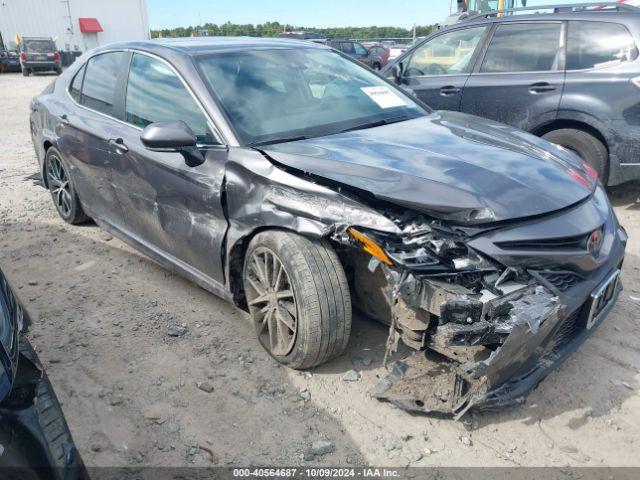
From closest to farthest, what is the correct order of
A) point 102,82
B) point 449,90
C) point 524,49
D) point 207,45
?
1. point 207,45
2. point 102,82
3. point 524,49
4. point 449,90

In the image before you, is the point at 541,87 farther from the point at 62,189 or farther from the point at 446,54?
the point at 62,189

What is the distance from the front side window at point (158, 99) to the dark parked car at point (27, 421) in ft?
5.39

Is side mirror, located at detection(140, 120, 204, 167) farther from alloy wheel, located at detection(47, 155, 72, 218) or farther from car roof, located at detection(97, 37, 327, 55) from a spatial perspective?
alloy wheel, located at detection(47, 155, 72, 218)

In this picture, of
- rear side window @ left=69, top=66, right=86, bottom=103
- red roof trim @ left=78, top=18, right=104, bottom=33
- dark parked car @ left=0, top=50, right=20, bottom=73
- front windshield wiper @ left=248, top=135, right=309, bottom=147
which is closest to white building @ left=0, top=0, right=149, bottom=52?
red roof trim @ left=78, top=18, right=104, bottom=33

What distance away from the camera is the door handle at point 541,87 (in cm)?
521

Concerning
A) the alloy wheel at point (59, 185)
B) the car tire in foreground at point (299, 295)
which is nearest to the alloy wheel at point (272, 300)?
the car tire in foreground at point (299, 295)

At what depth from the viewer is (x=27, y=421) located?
4.95 ft

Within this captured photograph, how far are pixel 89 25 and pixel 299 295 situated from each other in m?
42.6

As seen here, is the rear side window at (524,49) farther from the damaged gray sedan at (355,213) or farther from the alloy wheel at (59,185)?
the alloy wheel at (59,185)

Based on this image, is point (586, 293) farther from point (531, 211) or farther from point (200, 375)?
point (200, 375)

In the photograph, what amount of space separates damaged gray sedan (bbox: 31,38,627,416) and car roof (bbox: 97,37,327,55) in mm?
24

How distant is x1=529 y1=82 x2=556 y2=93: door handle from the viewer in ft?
17.1

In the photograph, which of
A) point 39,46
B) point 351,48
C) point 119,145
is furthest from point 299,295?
point 39,46

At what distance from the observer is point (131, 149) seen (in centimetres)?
350
